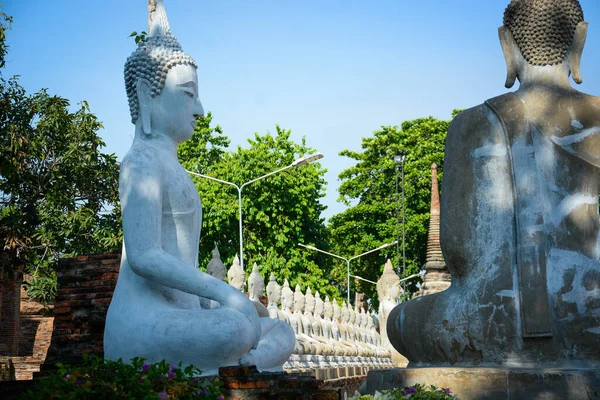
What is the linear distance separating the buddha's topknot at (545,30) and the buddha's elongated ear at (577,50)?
4cm

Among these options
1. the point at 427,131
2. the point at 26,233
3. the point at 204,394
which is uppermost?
the point at 427,131

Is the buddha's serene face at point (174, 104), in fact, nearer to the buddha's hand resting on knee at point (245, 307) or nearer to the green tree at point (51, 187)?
the buddha's hand resting on knee at point (245, 307)

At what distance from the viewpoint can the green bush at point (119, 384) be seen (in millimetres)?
4734

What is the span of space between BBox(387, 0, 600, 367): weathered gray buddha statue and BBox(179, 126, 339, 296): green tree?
3486 centimetres

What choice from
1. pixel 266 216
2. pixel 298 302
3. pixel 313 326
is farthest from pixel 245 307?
pixel 266 216

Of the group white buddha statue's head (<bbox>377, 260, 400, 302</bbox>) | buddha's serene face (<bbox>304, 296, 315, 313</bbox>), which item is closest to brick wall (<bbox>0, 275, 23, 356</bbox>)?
buddha's serene face (<bbox>304, 296, 315, 313</bbox>)

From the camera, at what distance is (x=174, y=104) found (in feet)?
22.5

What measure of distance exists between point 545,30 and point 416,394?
3122 mm

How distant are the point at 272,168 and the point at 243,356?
38785 mm

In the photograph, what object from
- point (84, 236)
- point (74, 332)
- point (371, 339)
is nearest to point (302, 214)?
point (371, 339)

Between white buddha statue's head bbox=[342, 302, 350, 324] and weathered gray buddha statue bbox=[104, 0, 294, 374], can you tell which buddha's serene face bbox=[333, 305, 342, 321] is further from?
weathered gray buddha statue bbox=[104, 0, 294, 374]

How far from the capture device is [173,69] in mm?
6852

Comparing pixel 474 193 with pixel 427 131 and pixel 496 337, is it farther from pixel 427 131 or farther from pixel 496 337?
pixel 427 131

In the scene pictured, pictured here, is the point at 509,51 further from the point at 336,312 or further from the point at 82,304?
the point at 336,312
